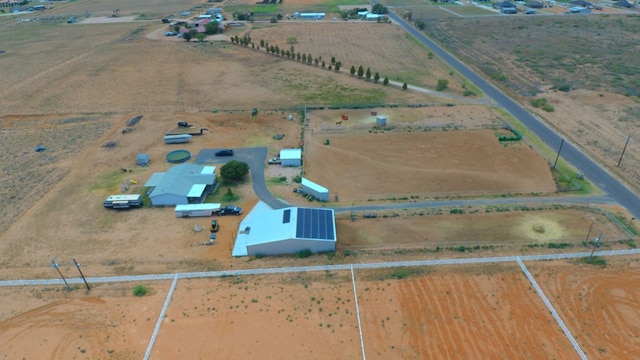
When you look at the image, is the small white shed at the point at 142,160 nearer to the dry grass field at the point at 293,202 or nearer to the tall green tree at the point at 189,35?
the dry grass field at the point at 293,202

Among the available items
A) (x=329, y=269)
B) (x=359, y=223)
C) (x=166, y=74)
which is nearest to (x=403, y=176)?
(x=359, y=223)

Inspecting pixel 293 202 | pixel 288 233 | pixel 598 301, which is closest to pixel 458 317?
pixel 598 301

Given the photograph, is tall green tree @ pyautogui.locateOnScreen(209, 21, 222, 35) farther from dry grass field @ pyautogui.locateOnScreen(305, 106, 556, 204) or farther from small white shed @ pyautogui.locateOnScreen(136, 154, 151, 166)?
small white shed @ pyautogui.locateOnScreen(136, 154, 151, 166)

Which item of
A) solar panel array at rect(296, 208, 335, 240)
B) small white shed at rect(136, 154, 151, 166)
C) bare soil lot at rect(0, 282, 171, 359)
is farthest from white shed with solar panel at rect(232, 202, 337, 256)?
small white shed at rect(136, 154, 151, 166)

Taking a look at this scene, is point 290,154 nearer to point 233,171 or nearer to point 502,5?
point 233,171

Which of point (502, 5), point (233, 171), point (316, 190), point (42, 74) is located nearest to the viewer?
point (316, 190)

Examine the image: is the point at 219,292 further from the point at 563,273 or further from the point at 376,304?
the point at 563,273
